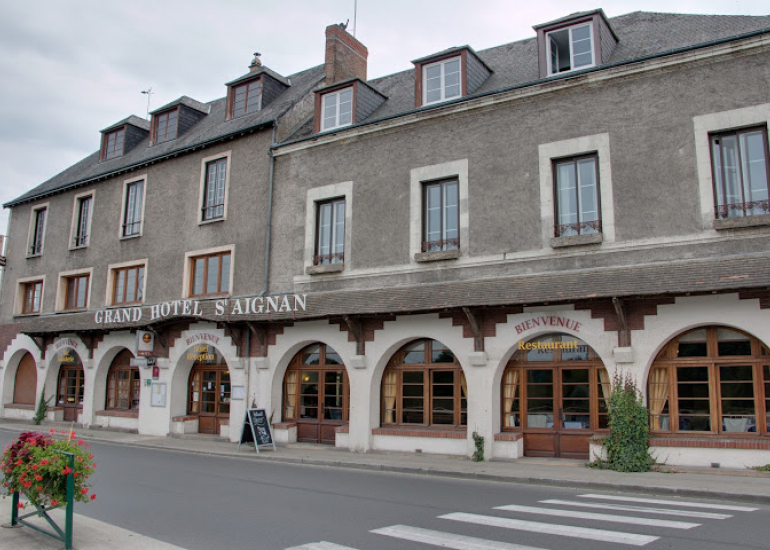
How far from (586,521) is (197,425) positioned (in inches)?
569

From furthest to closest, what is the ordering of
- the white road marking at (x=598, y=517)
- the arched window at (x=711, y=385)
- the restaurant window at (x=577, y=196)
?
the restaurant window at (x=577, y=196)
the arched window at (x=711, y=385)
the white road marking at (x=598, y=517)

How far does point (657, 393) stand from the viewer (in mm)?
12219

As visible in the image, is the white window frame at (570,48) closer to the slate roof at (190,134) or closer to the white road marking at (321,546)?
the slate roof at (190,134)

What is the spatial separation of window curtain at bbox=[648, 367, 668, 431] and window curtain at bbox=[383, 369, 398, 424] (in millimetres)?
5758

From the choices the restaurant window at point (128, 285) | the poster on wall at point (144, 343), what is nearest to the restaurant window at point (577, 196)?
the poster on wall at point (144, 343)

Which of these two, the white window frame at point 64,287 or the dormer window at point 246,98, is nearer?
the dormer window at point 246,98

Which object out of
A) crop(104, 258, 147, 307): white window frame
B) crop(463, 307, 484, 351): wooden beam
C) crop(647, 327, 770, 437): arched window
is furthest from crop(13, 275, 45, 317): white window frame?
crop(647, 327, 770, 437): arched window

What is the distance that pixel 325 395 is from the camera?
55.3 feet

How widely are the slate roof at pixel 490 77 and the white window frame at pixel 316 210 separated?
1.63 metres

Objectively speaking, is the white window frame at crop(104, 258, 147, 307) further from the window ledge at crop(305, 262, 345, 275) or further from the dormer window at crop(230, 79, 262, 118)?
the window ledge at crop(305, 262, 345, 275)

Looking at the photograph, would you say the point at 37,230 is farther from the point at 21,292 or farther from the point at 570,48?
the point at 570,48

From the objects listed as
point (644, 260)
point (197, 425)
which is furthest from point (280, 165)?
point (644, 260)

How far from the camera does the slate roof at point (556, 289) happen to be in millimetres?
11039

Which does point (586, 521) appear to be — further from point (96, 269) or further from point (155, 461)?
point (96, 269)
